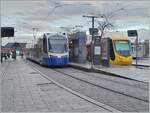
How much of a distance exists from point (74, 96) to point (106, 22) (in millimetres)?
56313

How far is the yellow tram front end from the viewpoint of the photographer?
1623 inches

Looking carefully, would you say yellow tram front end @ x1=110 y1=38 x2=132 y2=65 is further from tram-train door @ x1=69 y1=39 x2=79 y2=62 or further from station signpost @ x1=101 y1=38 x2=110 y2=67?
tram-train door @ x1=69 y1=39 x2=79 y2=62

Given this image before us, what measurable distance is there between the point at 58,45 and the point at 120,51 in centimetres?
590

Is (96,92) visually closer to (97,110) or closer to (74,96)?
(74,96)

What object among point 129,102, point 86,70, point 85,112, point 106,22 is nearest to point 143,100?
point 129,102

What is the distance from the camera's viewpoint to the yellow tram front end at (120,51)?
41219 mm

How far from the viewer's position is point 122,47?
41.7 m

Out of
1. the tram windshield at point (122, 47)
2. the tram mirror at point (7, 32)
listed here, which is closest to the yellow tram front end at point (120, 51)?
the tram windshield at point (122, 47)

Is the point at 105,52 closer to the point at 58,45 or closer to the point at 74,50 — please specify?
the point at 58,45

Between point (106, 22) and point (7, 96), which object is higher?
point (106, 22)

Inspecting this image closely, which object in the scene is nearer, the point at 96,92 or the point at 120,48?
the point at 96,92

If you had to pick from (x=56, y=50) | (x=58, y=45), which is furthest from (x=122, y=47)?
(x=56, y=50)

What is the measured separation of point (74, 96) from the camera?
15.8 meters

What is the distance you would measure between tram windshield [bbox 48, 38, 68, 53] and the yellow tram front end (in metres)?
4.47
